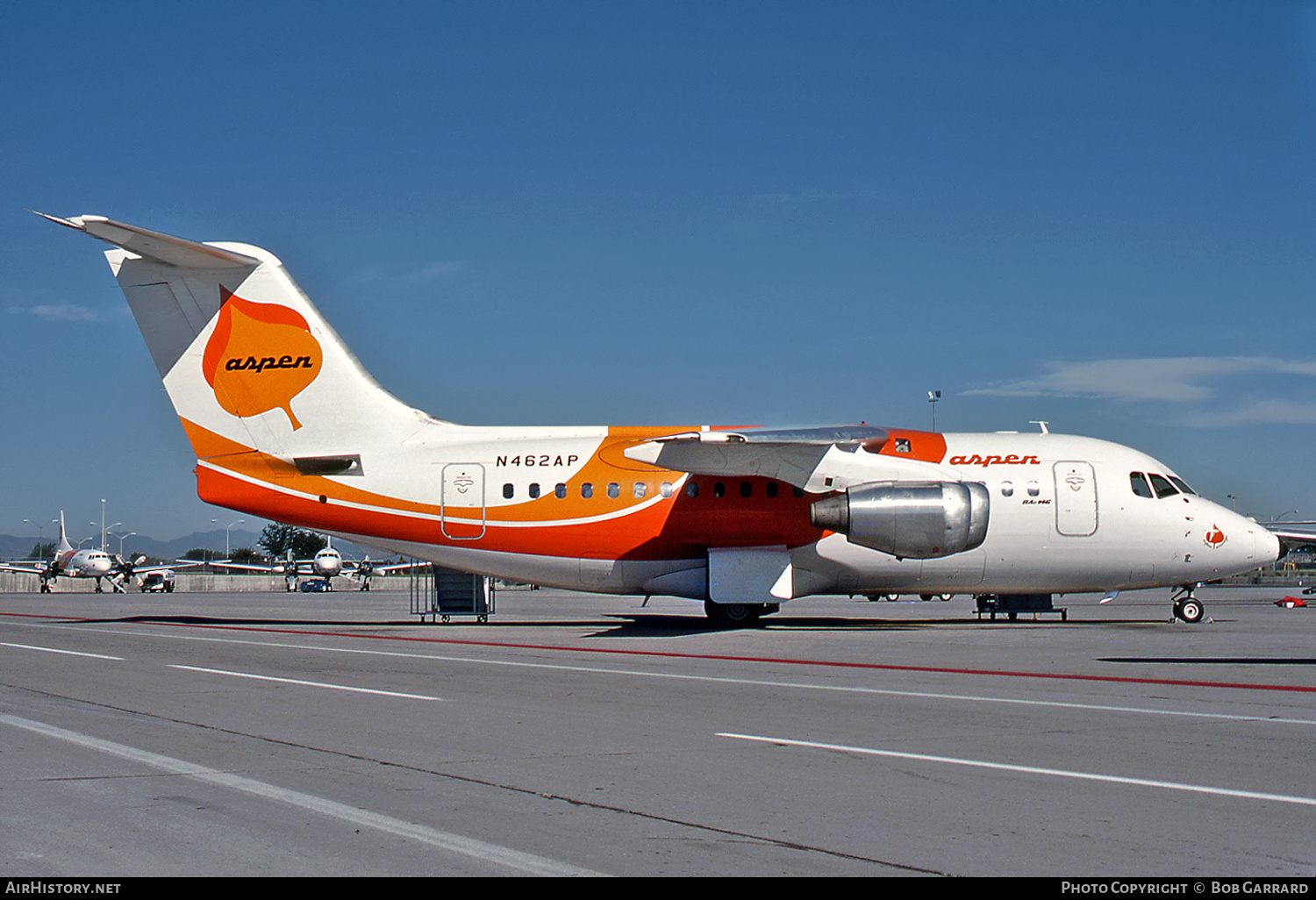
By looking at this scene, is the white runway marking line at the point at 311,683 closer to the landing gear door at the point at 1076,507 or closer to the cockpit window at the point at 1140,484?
the landing gear door at the point at 1076,507

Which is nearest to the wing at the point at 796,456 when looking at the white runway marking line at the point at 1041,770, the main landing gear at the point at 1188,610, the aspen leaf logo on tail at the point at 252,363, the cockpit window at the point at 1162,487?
the cockpit window at the point at 1162,487

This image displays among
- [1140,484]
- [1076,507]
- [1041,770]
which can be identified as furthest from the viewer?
[1140,484]

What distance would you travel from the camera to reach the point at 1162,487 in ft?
81.6

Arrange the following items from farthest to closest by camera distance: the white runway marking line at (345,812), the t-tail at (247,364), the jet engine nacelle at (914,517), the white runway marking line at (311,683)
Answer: the t-tail at (247,364) < the jet engine nacelle at (914,517) < the white runway marking line at (311,683) < the white runway marking line at (345,812)

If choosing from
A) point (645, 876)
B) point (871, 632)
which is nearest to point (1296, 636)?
point (871, 632)

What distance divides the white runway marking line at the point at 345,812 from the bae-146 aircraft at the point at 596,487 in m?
15.6

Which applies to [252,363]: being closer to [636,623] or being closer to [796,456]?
[636,623]

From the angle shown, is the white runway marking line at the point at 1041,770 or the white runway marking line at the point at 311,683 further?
the white runway marking line at the point at 311,683

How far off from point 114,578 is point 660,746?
79.4 metres

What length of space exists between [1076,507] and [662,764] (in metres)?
18.5

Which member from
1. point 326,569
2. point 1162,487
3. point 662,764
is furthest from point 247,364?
point 326,569

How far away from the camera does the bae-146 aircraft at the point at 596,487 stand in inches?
957

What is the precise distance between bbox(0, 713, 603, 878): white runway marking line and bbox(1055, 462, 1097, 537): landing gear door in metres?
20.0

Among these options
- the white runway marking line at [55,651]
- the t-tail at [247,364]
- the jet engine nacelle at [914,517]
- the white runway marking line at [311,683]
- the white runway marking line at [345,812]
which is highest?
the t-tail at [247,364]
